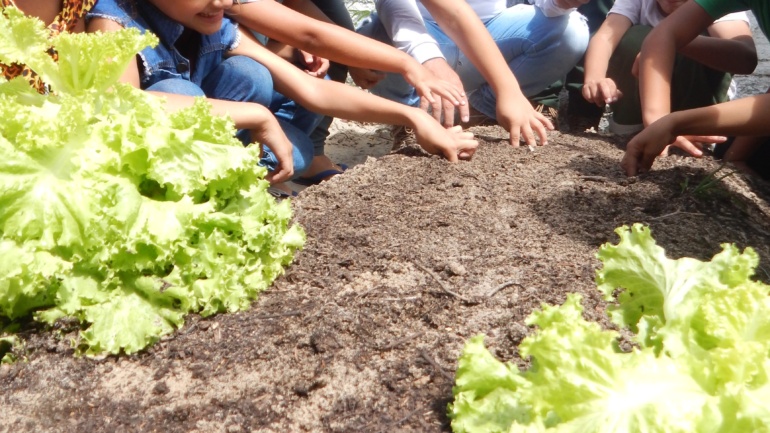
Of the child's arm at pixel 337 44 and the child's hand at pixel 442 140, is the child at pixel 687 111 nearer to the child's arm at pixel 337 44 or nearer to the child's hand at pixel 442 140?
the child's hand at pixel 442 140

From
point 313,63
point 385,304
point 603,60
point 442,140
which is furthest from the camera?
point 603,60

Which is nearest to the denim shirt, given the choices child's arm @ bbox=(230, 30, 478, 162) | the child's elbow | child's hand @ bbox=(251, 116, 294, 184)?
child's arm @ bbox=(230, 30, 478, 162)

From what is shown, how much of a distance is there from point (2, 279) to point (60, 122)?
0.40 meters

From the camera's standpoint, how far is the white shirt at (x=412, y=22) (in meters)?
3.58

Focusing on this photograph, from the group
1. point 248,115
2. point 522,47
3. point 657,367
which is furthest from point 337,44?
point 657,367

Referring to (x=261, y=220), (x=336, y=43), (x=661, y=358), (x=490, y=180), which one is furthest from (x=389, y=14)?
(x=661, y=358)

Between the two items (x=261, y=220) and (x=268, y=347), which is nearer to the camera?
(x=268, y=347)

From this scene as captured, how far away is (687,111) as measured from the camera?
9.19 feet

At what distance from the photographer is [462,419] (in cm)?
144

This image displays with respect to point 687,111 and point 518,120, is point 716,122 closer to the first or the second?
point 687,111

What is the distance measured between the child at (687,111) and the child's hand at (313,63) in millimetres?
1490

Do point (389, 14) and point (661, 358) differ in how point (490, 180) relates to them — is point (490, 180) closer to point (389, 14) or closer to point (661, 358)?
point (389, 14)

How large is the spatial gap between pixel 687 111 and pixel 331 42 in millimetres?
1466

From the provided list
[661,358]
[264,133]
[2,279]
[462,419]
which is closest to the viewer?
[661,358]
